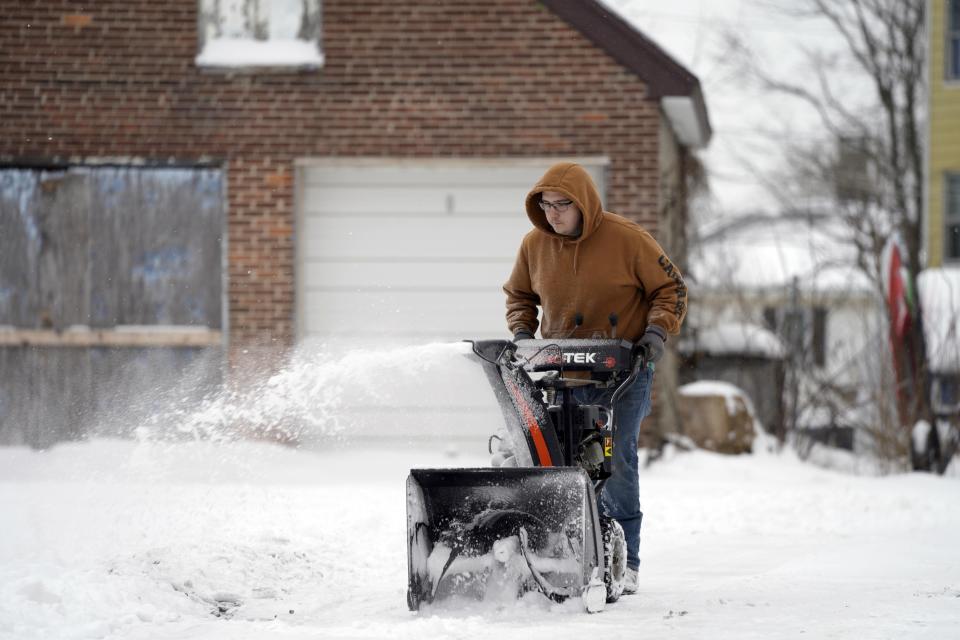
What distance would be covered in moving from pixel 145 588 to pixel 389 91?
6.91 metres

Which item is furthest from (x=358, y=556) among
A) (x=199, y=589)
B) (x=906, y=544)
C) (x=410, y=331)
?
(x=410, y=331)

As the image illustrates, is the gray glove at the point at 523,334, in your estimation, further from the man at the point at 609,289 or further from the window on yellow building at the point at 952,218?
the window on yellow building at the point at 952,218

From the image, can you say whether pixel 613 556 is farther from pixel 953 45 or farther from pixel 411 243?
pixel 953 45

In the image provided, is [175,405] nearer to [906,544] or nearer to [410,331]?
[410,331]

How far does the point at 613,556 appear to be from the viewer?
527 centimetres

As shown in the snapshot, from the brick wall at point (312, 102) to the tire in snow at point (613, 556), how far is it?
256 inches

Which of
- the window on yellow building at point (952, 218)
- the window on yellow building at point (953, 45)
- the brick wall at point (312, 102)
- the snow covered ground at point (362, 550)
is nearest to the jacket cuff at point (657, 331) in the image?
the snow covered ground at point (362, 550)

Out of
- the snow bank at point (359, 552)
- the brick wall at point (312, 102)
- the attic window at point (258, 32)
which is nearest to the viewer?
the snow bank at point (359, 552)

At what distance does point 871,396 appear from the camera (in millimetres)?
11422

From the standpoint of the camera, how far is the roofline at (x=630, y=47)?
37.0ft

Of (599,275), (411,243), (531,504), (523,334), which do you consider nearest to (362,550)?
(523,334)

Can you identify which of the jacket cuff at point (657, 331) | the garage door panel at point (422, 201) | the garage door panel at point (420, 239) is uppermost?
the garage door panel at point (422, 201)

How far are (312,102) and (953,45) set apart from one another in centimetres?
1120

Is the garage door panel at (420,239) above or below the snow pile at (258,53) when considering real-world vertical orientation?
below
